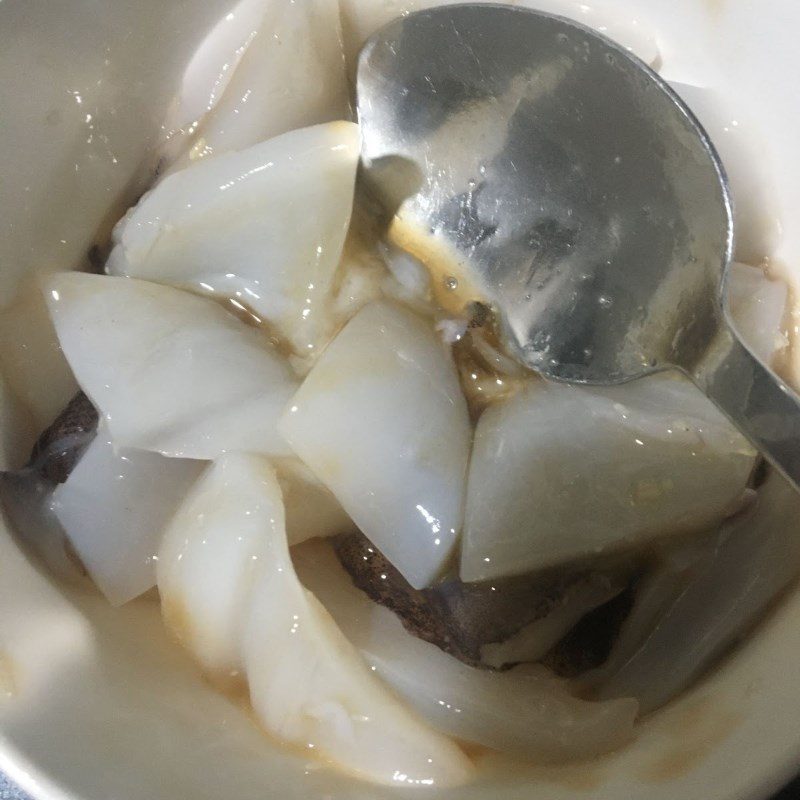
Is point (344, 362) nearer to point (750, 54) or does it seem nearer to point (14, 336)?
point (14, 336)

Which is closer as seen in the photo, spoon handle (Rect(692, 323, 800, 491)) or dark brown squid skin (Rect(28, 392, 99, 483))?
spoon handle (Rect(692, 323, 800, 491))

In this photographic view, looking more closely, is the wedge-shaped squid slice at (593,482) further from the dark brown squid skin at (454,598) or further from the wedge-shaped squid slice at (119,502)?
the wedge-shaped squid slice at (119,502)

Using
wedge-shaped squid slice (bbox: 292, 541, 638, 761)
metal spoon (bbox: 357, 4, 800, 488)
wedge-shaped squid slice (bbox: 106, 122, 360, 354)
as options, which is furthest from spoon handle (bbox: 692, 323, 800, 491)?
wedge-shaped squid slice (bbox: 106, 122, 360, 354)

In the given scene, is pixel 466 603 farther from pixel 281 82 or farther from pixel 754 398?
pixel 281 82

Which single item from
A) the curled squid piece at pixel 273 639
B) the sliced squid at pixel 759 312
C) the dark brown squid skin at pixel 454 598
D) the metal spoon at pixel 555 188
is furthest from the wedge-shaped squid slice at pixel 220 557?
the sliced squid at pixel 759 312

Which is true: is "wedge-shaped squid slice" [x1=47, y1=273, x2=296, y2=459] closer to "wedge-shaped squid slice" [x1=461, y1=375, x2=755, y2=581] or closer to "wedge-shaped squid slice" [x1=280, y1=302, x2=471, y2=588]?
"wedge-shaped squid slice" [x1=280, y1=302, x2=471, y2=588]

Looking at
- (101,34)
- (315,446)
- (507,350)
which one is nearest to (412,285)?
(507,350)
